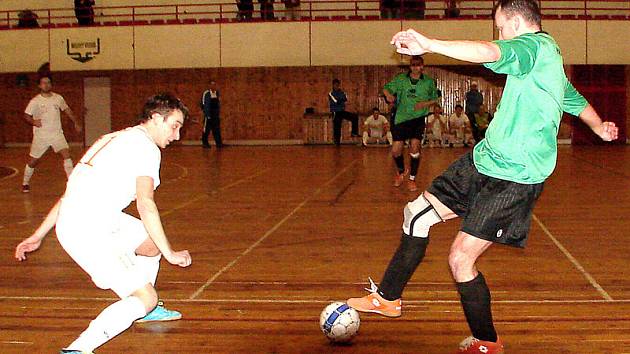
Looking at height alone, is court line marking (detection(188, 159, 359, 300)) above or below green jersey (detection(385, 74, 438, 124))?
below

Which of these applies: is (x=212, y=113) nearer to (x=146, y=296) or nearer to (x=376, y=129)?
(x=376, y=129)

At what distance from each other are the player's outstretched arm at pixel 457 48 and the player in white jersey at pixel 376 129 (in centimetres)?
2277

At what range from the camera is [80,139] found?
2983cm

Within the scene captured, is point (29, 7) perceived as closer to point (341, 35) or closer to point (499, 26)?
point (341, 35)

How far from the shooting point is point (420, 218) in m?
4.53

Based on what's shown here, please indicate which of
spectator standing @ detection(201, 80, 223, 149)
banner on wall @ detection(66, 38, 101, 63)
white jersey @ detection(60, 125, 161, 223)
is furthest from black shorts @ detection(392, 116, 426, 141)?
banner on wall @ detection(66, 38, 101, 63)

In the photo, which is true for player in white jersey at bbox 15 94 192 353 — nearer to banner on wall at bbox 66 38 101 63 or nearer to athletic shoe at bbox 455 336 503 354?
athletic shoe at bbox 455 336 503 354

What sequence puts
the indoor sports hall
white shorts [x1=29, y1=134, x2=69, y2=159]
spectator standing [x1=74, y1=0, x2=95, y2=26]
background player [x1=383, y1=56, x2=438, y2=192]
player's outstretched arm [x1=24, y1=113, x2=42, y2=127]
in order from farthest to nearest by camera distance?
spectator standing [x1=74, y1=0, x2=95, y2=26]
white shorts [x1=29, y1=134, x2=69, y2=159]
player's outstretched arm [x1=24, y1=113, x2=42, y2=127]
background player [x1=383, y1=56, x2=438, y2=192]
the indoor sports hall

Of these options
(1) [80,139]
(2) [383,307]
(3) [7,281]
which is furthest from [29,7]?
(2) [383,307]

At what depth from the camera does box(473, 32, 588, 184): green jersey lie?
3961 millimetres

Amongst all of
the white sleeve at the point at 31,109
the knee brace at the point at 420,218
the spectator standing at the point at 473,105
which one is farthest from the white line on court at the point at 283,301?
the spectator standing at the point at 473,105

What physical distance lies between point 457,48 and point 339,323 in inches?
69.5

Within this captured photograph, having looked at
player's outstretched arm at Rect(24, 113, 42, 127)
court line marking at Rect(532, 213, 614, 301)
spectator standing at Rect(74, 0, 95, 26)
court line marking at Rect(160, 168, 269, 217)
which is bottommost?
court line marking at Rect(532, 213, 614, 301)

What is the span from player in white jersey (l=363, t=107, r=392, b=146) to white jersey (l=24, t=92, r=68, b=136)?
565 inches
